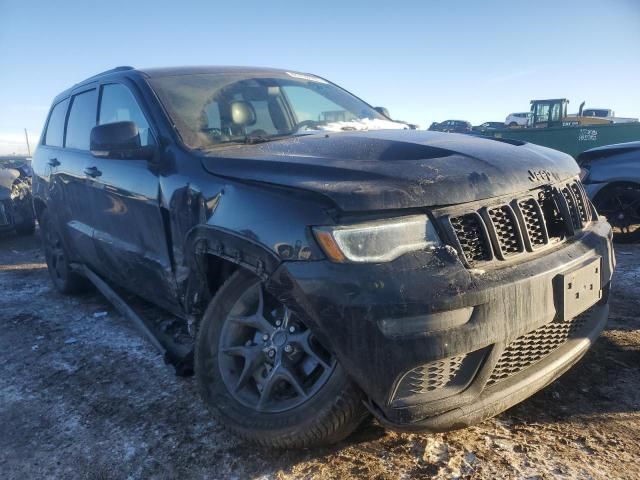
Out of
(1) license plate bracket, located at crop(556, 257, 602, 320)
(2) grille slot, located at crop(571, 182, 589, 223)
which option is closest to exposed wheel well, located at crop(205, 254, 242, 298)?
(1) license plate bracket, located at crop(556, 257, 602, 320)

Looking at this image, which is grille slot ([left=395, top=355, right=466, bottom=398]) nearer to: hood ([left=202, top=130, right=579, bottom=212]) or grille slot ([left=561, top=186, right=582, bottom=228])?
hood ([left=202, top=130, right=579, bottom=212])

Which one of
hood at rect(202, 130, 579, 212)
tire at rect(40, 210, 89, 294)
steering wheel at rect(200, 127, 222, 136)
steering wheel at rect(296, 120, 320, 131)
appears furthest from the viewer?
tire at rect(40, 210, 89, 294)

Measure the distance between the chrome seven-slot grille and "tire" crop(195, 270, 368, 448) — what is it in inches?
27.5

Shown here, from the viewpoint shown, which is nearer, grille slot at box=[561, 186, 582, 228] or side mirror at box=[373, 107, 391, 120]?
grille slot at box=[561, 186, 582, 228]

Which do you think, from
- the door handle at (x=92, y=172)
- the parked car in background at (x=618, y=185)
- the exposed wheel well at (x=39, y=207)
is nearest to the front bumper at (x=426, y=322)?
the door handle at (x=92, y=172)

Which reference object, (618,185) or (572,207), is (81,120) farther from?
(618,185)

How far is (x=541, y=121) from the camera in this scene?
67.3 feet

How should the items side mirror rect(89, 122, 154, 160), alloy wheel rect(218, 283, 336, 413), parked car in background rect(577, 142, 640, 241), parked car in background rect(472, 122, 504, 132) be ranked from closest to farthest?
alloy wheel rect(218, 283, 336, 413) < side mirror rect(89, 122, 154, 160) < parked car in background rect(577, 142, 640, 241) < parked car in background rect(472, 122, 504, 132)

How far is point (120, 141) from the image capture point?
2744 millimetres

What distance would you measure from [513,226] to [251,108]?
179cm

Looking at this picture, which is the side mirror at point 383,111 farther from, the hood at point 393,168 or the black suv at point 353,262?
the hood at point 393,168

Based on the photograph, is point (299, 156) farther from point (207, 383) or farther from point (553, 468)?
point (553, 468)

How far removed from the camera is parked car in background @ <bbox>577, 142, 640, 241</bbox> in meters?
5.66

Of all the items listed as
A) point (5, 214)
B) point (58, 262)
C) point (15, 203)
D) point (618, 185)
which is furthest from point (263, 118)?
point (15, 203)
